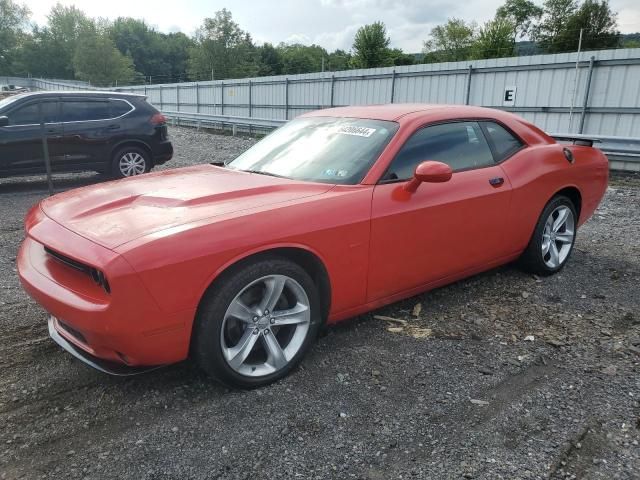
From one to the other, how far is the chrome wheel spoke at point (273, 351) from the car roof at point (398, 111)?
1789 millimetres

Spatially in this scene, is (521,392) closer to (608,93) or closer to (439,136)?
(439,136)

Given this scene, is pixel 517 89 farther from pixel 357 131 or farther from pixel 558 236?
pixel 357 131

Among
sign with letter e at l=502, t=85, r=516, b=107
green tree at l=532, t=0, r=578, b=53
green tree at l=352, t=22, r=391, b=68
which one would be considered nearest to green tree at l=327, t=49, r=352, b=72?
green tree at l=352, t=22, r=391, b=68

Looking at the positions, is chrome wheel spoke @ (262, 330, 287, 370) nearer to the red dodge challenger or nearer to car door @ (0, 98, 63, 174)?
the red dodge challenger

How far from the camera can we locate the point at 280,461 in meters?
2.32

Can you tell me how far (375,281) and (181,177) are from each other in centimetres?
156

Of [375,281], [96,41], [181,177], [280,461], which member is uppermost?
[96,41]

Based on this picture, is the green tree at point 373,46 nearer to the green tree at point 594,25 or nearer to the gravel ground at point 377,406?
the green tree at point 594,25

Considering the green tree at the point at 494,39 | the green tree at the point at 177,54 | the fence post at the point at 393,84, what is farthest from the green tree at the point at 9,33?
the fence post at the point at 393,84

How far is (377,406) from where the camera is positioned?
8.99 ft

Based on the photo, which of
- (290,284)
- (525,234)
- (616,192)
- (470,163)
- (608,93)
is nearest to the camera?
(290,284)

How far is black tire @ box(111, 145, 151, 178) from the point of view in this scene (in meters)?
9.40

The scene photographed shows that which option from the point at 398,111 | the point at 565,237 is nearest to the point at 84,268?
the point at 398,111

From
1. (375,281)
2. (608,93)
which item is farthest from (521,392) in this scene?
(608,93)
